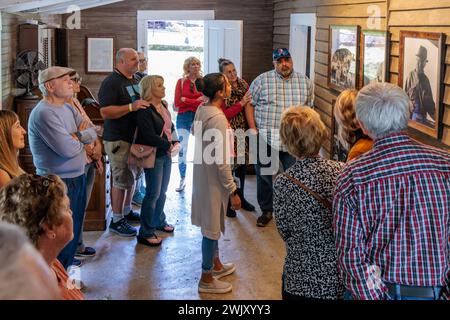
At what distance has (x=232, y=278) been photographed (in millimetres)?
4242

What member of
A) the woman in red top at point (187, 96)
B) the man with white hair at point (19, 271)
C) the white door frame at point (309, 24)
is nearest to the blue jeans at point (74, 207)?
the woman in red top at point (187, 96)

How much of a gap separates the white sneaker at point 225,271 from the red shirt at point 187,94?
93.2 inches

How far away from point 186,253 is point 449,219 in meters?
2.96

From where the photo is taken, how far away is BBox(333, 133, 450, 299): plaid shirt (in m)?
1.97

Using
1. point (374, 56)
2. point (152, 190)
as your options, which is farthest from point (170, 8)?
point (374, 56)

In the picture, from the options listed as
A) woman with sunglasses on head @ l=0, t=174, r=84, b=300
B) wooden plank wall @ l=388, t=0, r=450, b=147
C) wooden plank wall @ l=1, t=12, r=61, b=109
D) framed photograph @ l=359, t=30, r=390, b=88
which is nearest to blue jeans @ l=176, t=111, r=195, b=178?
wooden plank wall @ l=1, t=12, r=61, b=109

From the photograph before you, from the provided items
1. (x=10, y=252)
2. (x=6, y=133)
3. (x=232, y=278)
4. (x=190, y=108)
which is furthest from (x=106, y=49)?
(x=10, y=252)

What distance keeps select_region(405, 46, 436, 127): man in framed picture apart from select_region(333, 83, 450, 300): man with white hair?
1.37 meters

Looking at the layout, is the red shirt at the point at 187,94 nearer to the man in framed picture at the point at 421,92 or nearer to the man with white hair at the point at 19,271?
the man in framed picture at the point at 421,92

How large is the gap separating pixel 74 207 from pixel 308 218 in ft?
6.18

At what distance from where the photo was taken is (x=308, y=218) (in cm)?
244

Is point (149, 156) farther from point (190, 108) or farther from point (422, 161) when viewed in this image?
point (422, 161)

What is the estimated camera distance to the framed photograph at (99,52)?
8680 mm
